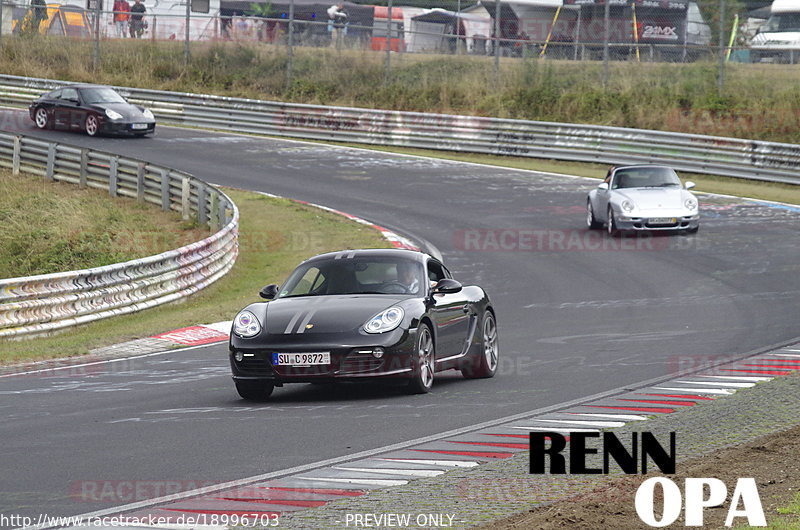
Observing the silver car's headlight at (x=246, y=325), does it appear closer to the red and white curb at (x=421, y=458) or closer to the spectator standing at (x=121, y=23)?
the red and white curb at (x=421, y=458)

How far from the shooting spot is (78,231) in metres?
23.6

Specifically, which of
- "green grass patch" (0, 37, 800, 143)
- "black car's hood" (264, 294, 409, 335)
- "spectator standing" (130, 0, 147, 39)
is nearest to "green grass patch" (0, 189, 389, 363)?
"black car's hood" (264, 294, 409, 335)

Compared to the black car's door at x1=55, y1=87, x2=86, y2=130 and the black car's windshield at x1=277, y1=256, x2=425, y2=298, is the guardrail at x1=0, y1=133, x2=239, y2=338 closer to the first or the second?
the black car's windshield at x1=277, y1=256, x2=425, y2=298

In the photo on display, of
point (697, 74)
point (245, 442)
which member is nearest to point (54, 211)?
point (245, 442)

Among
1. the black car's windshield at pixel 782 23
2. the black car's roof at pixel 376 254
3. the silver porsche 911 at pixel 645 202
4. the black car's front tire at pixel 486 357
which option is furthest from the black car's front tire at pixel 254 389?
the black car's windshield at pixel 782 23

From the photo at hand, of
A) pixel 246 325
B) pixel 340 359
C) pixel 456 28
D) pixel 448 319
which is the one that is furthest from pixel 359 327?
pixel 456 28

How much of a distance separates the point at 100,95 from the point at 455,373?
2732cm

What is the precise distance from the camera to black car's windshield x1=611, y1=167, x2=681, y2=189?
24.5 metres

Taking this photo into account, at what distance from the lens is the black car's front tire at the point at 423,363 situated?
34.2ft

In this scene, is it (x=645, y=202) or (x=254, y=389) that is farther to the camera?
(x=645, y=202)

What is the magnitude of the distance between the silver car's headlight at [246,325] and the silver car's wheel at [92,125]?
2773cm

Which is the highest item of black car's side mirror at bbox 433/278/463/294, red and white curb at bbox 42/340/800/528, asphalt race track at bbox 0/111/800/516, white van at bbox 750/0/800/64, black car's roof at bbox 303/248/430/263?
white van at bbox 750/0/800/64

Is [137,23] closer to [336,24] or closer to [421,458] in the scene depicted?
[336,24]

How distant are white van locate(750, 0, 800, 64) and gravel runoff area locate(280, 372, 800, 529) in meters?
29.4
